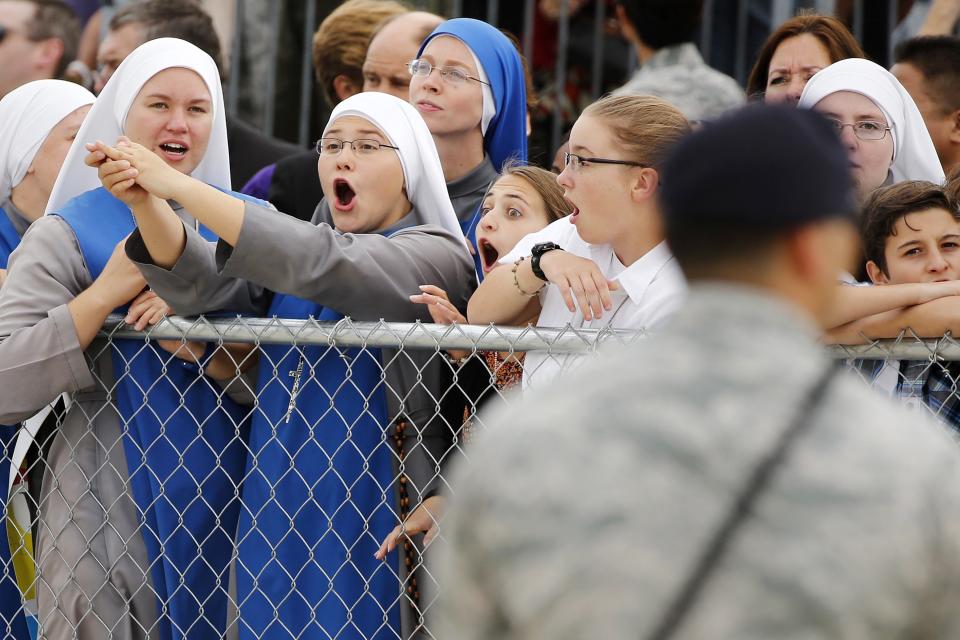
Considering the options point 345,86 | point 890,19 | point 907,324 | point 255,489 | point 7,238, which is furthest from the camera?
point 890,19

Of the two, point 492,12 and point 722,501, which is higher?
point 722,501

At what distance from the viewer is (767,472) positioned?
5.21 ft

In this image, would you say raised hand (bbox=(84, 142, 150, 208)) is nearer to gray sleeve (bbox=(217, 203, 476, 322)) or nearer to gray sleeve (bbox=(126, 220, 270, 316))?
gray sleeve (bbox=(126, 220, 270, 316))

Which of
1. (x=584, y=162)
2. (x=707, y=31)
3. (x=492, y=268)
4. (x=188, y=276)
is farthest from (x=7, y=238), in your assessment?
(x=707, y=31)

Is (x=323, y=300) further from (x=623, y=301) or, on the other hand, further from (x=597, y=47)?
(x=597, y=47)

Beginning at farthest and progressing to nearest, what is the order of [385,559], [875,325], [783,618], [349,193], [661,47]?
[661,47] < [349,193] < [385,559] < [875,325] < [783,618]

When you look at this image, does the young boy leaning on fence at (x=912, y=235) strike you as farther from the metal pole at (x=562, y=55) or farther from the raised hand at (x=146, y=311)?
the metal pole at (x=562, y=55)

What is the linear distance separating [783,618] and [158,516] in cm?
236

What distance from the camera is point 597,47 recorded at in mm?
6996

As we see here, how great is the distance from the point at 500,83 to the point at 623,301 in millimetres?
1290

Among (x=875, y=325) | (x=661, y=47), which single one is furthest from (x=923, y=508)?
(x=661, y=47)

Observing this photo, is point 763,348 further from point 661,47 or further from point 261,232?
point 661,47

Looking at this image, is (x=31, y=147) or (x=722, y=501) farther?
(x=31, y=147)

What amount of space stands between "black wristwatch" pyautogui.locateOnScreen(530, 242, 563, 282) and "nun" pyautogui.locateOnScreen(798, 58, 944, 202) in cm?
106
